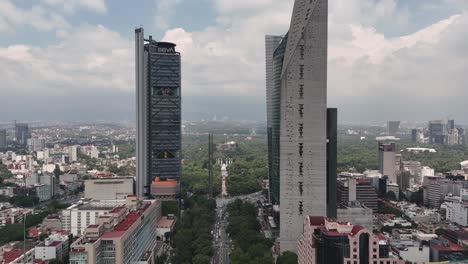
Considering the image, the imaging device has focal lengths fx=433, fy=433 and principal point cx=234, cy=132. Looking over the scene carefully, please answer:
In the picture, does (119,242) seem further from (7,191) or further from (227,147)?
(227,147)

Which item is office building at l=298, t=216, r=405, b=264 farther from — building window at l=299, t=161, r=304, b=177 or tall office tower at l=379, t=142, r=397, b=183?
tall office tower at l=379, t=142, r=397, b=183

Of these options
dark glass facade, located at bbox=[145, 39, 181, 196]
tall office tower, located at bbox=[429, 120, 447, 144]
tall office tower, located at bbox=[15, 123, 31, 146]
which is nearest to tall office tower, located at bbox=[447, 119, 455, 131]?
tall office tower, located at bbox=[429, 120, 447, 144]

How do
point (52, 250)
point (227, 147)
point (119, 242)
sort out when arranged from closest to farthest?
point (119, 242) < point (52, 250) < point (227, 147)

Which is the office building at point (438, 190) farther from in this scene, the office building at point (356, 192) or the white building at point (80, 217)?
the white building at point (80, 217)

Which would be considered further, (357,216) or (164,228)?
(164,228)

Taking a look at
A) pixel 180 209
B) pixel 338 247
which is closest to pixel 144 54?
pixel 180 209

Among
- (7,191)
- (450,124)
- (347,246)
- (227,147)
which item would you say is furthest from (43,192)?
(450,124)
